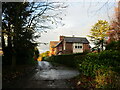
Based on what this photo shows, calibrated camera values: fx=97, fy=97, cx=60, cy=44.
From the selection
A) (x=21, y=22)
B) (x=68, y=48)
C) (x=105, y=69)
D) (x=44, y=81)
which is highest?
(x=21, y=22)

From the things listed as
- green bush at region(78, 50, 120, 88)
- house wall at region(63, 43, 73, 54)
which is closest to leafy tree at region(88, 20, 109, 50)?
house wall at region(63, 43, 73, 54)

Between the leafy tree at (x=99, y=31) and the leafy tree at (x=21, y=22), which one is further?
the leafy tree at (x=99, y=31)

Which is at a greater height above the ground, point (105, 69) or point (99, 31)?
point (99, 31)

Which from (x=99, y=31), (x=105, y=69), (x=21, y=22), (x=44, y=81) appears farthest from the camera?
(x=99, y=31)

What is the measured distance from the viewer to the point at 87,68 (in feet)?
18.3

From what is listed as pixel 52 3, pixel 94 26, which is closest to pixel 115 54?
pixel 52 3


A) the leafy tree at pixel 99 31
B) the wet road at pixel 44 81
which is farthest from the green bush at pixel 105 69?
the leafy tree at pixel 99 31

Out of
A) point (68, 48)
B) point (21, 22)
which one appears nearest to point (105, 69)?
point (21, 22)

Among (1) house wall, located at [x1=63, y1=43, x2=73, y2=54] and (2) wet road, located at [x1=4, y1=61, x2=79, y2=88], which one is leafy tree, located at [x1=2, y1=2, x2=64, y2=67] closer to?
(2) wet road, located at [x1=4, y1=61, x2=79, y2=88]

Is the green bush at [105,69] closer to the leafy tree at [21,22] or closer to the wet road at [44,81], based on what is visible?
the wet road at [44,81]

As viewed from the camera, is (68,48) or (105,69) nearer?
(105,69)

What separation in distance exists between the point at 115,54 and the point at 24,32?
7.99m

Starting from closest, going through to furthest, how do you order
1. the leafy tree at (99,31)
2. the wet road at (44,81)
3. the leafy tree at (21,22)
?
the wet road at (44,81) → the leafy tree at (21,22) → the leafy tree at (99,31)

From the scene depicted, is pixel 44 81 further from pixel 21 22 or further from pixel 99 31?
pixel 99 31
